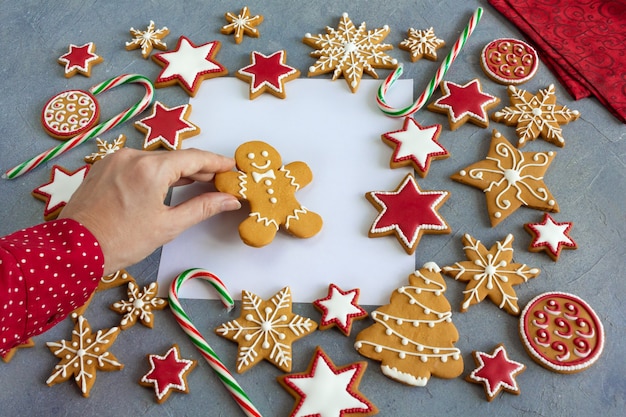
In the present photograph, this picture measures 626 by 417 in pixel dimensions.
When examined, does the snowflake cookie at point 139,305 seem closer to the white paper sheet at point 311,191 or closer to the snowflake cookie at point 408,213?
the white paper sheet at point 311,191

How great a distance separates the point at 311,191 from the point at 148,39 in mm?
706

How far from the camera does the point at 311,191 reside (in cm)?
136

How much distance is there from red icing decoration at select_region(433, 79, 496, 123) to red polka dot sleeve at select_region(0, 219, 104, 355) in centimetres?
90

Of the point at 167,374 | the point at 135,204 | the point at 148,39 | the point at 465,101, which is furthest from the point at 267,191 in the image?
the point at 148,39

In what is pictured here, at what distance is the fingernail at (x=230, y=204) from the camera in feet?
4.11

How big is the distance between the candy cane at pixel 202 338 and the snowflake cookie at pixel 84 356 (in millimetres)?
144

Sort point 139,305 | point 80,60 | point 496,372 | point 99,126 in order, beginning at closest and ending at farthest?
point 496,372, point 139,305, point 99,126, point 80,60

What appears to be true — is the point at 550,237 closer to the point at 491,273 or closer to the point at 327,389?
the point at 491,273

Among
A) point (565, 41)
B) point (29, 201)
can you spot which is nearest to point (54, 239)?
point (29, 201)

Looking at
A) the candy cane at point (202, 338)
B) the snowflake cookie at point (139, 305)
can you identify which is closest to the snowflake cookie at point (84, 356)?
the snowflake cookie at point (139, 305)

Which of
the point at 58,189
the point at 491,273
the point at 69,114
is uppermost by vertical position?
the point at 69,114

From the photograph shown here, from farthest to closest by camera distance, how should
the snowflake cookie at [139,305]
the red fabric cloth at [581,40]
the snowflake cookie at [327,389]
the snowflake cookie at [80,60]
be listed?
the snowflake cookie at [80,60] < the red fabric cloth at [581,40] < the snowflake cookie at [139,305] < the snowflake cookie at [327,389]

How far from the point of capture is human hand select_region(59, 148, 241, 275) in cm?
112

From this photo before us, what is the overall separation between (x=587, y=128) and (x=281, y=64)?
817 millimetres
